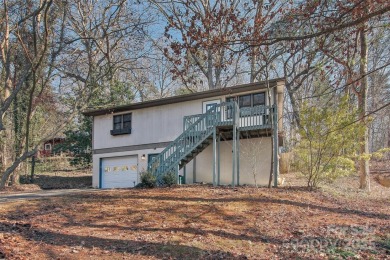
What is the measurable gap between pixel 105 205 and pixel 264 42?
5751 mm

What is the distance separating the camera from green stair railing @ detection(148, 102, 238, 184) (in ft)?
46.4

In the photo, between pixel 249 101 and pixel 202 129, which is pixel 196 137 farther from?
pixel 249 101

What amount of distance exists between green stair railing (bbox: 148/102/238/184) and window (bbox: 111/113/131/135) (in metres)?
4.58

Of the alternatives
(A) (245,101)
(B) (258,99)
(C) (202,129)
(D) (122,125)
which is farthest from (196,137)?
(D) (122,125)

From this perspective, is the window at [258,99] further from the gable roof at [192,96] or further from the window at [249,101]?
the gable roof at [192,96]

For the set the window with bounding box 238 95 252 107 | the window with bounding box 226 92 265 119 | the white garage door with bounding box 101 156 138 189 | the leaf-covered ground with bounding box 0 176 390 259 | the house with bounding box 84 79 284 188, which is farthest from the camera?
the white garage door with bounding box 101 156 138 189

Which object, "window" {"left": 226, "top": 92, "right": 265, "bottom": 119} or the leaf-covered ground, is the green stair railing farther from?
the leaf-covered ground

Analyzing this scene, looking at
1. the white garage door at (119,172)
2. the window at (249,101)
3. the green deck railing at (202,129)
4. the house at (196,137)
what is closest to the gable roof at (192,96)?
the house at (196,137)

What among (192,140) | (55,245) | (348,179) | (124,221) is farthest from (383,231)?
(348,179)

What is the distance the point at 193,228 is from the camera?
693 cm

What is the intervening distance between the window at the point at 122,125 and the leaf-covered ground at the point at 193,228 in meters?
8.37

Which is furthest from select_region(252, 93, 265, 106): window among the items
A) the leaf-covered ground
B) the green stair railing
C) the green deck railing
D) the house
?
the leaf-covered ground

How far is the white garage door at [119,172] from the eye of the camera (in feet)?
60.1

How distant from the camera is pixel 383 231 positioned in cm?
695
